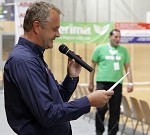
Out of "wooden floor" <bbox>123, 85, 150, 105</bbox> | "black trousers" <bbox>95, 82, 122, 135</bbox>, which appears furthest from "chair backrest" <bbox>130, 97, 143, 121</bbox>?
"wooden floor" <bbox>123, 85, 150, 105</bbox>

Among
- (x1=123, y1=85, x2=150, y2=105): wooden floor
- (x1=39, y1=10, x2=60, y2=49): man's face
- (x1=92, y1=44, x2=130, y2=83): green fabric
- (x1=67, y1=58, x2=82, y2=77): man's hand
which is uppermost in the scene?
(x1=39, y1=10, x2=60, y2=49): man's face

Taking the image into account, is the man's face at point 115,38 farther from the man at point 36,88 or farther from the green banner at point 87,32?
the man at point 36,88

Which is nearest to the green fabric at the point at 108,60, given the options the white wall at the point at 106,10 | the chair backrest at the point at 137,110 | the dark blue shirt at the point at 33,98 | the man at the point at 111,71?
the man at the point at 111,71

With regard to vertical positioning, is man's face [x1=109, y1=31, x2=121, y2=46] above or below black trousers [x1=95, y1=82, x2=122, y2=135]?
above

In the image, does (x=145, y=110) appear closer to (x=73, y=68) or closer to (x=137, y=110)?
(x=137, y=110)

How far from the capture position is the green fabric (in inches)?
214

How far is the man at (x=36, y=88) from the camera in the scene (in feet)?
5.29

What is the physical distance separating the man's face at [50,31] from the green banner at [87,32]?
23.5 feet

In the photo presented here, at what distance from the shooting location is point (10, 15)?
6.57m

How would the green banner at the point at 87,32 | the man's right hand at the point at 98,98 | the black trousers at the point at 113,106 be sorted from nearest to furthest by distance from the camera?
1. the man's right hand at the point at 98,98
2. the black trousers at the point at 113,106
3. the green banner at the point at 87,32

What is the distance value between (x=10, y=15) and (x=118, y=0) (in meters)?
4.70

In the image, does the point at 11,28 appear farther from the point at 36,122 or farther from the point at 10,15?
the point at 36,122

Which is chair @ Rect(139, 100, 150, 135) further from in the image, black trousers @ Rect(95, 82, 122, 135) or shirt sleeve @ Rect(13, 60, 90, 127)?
shirt sleeve @ Rect(13, 60, 90, 127)

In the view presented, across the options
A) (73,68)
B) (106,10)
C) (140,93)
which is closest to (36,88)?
(73,68)
